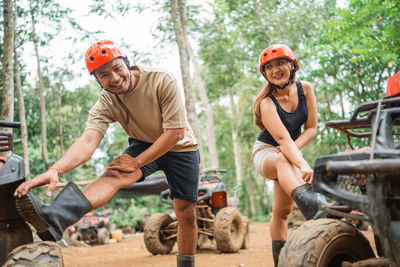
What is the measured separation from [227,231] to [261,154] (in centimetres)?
410

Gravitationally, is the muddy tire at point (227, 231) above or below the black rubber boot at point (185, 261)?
below

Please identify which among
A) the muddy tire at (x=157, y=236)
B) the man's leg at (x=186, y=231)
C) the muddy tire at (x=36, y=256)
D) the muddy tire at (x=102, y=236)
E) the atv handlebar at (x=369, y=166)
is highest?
the atv handlebar at (x=369, y=166)

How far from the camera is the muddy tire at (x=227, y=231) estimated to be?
7.22m

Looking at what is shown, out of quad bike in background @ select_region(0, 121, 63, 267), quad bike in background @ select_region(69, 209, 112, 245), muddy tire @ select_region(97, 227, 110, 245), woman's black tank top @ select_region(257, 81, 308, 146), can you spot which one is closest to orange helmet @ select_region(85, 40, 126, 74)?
quad bike in background @ select_region(0, 121, 63, 267)

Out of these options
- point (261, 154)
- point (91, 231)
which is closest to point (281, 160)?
point (261, 154)

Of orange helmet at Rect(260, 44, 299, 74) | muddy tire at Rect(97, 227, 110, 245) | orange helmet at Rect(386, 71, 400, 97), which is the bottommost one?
muddy tire at Rect(97, 227, 110, 245)

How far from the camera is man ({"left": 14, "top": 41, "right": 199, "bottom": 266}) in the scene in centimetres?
260

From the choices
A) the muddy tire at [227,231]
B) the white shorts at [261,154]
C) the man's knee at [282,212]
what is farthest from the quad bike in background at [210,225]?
the white shorts at [261,154]

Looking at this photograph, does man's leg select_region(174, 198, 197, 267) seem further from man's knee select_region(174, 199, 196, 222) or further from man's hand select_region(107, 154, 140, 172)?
man's hand select_region(107, 154, 140, 172)

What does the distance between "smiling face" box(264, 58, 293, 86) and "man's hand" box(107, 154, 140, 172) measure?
4.27ft

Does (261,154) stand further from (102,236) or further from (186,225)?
(102,236)

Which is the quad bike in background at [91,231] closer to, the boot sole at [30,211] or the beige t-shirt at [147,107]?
the beige t-shirt at [147,107]

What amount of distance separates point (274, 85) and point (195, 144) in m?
0.84

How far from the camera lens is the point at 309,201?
257cm
